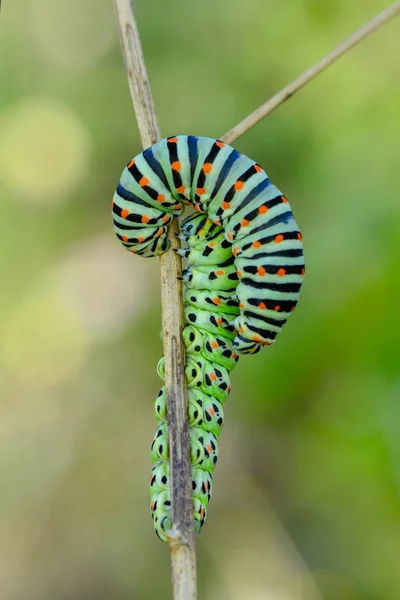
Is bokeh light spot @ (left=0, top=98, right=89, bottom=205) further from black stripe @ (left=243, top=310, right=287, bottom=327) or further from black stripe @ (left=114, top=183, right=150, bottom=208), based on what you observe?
black stripe @ (left=243, top=310, right=287, bottom=327)

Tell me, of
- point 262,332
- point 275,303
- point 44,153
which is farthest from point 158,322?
point 275,303

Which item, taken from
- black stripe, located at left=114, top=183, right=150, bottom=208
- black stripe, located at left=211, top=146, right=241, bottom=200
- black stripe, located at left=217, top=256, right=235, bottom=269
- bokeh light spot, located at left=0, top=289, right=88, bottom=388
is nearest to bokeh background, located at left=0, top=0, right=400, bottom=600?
bokeh light spot, located at left=0, top=289, right=88, bottom=388

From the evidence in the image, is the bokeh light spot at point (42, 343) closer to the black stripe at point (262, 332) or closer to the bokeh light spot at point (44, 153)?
the bokeh light spot at point (44, 153)

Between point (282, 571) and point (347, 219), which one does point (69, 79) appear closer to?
point (347, 219)

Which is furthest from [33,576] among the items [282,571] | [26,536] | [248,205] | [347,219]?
[248,205]

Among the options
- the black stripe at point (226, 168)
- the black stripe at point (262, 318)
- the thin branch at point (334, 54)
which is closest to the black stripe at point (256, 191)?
the black stripe at point (226, 168)

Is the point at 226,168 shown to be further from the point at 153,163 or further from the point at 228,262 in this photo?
the point at 228,262
